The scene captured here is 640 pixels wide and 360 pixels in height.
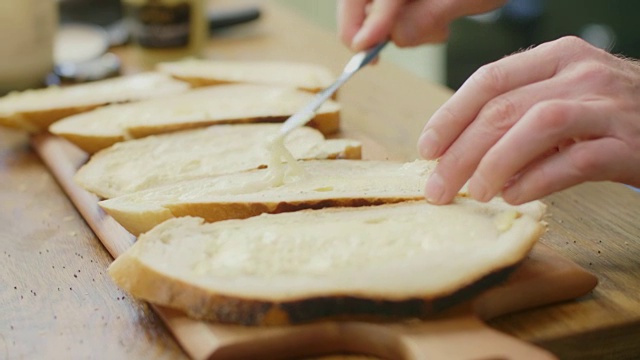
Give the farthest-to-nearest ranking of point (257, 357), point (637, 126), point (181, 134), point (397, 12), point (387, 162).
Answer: point (397, 12) < point (181, 134) < point (387, 162) < point (637, 126) < point (257, 357)

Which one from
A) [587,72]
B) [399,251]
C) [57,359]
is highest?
[587,72]

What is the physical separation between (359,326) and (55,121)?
4.13ft

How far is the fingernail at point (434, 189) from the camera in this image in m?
1.49

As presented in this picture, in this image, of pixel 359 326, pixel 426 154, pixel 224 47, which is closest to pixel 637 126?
pixel 426 154

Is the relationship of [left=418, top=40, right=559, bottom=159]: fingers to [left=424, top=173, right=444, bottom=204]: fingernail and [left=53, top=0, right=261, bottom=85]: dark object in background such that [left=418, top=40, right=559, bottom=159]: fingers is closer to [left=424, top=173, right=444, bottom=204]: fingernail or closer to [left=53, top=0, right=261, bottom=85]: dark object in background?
[left=424, top=173, right=444, bottom=204]: fingernail

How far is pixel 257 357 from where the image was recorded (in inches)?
50.8

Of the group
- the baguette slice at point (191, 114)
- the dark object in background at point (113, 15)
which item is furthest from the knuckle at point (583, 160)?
the dark object in background at point (113, 15)

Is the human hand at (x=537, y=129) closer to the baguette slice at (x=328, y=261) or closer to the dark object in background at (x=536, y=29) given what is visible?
the baguette slice at (x=328, y=261)

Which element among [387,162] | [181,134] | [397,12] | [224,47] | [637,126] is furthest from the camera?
[224,47]

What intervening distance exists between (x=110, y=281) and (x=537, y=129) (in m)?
0.77

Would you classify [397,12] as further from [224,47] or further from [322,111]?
[224,47]

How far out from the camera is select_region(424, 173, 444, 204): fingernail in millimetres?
1488

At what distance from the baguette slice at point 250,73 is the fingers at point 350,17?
154 millimetres

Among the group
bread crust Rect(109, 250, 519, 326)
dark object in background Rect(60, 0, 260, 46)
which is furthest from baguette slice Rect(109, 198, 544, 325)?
dark object in background Rect(60, 0, 260, 46)
